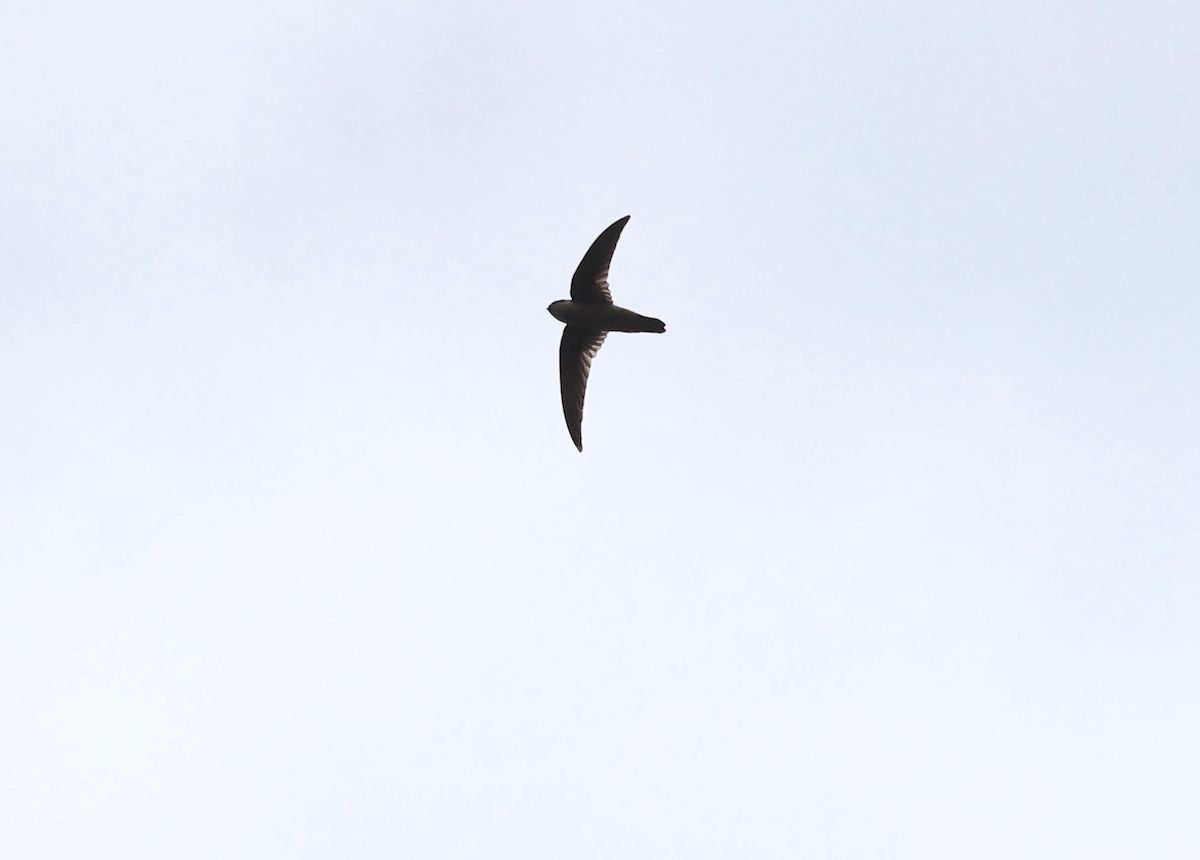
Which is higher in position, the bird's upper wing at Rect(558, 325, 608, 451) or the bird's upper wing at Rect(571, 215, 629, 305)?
the bird's upper wing at Rect(571, 215, 629, 305)

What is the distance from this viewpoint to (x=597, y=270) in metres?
26.5

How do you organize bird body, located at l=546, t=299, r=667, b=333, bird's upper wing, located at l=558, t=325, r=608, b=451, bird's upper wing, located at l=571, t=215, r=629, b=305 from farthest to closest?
bird's upper wing, located at l=558, t=325, r=608, b=451 → bird body, located at l=546, t=299, r=667, b=333 → bird's upper wing, located at l=571, t=215, r=629, b=305

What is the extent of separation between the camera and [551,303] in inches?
1060

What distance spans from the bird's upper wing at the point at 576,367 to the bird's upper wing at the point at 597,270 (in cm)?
93

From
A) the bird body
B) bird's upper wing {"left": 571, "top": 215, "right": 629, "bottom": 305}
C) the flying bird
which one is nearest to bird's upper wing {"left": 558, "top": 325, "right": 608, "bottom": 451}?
the flying bird

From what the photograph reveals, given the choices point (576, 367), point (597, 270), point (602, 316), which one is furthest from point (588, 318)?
point (576, 367)

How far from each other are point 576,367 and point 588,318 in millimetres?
1403

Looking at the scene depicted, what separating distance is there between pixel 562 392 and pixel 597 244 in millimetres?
3571

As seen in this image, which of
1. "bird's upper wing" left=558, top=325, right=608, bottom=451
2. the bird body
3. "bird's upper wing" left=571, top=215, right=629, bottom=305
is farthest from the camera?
"bird's upper wing" left=558, top=325, right=608, bottom=451

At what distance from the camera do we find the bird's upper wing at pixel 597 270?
2634 cm

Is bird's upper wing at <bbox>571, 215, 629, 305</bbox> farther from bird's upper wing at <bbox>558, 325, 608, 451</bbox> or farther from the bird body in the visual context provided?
bird's upper wing at <bbox>558, 325, 608, 451</bbox>

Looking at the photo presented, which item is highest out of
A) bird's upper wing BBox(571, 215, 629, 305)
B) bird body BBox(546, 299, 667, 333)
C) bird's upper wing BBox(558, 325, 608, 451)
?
bird's upper wing BBox(571, 215, 629, 305)

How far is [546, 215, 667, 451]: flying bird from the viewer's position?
26438mm

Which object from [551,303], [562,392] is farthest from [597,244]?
[562,392]
